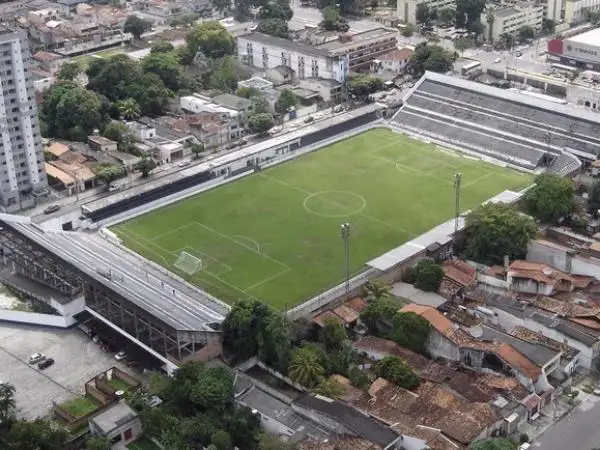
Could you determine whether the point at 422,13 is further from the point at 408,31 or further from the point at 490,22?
the point at 490,22

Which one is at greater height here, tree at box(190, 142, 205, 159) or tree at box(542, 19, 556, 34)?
tree at box(542, 19, 556, 34)

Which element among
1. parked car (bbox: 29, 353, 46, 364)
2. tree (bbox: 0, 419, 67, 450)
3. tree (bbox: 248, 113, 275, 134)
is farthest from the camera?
tree (bbox: 248, 113, 275, 134)

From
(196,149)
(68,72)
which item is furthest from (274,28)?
(196,149)

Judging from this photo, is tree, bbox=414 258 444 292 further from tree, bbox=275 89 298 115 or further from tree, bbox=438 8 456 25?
tree, bbox=438 8 456 25

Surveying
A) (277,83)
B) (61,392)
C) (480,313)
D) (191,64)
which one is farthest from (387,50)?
(61,392)

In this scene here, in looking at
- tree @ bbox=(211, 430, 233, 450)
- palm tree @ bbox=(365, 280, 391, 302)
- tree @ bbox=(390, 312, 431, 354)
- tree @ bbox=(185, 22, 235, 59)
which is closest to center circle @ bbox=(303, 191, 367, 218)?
palm tree @ bbox=(365, 280, 391, 302)

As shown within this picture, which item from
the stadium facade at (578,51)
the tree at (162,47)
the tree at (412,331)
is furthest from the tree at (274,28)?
the tree at (412,331)
